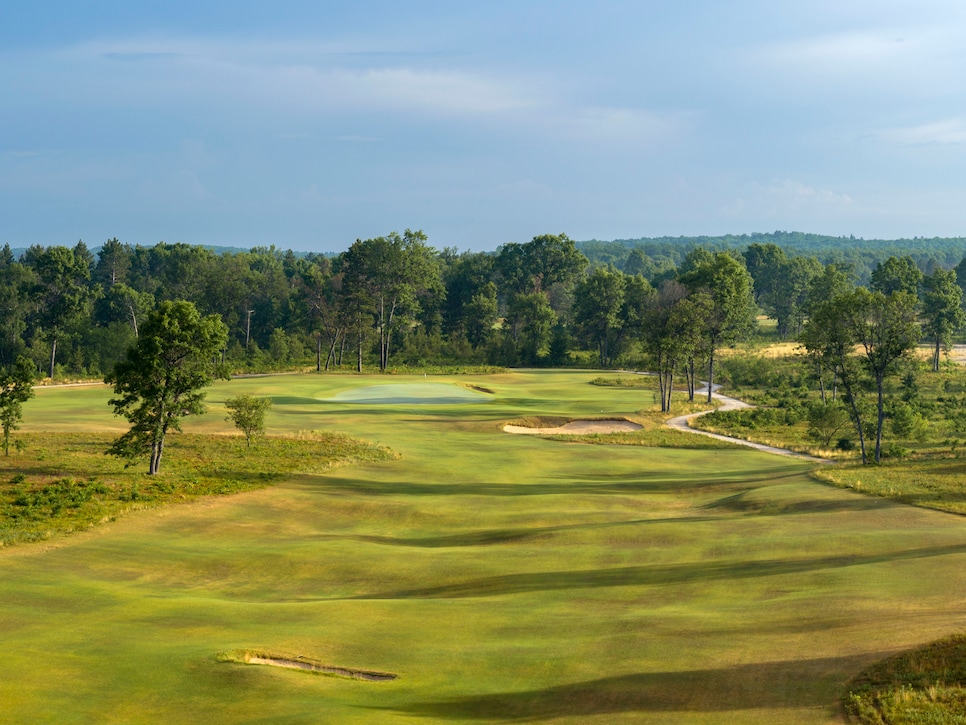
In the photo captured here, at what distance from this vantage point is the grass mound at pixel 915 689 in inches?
658

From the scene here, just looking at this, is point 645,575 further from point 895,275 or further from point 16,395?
point 895,275

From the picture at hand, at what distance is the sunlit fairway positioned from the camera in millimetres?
18516

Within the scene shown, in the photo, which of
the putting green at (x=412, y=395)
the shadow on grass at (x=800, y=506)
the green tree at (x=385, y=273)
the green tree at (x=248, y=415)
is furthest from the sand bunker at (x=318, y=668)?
the green tree at (x=385, y=273)

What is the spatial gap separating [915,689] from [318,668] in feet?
40.6

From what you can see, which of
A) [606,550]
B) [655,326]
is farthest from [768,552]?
[655,326]

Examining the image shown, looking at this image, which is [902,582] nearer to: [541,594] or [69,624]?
[541,594]

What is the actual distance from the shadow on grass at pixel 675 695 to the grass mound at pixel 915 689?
456 mm

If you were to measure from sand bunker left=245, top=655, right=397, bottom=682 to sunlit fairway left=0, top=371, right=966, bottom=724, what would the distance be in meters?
0.36

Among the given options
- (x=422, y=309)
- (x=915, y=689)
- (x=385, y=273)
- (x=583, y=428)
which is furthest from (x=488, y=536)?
(x=422, y=309)

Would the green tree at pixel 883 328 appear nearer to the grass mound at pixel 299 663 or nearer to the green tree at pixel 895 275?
the grass mound at pixel 299 663

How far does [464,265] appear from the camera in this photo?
17762cm

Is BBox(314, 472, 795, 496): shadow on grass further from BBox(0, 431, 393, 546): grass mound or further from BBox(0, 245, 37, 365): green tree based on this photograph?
BBox(0, 245, 37, 365): green tree

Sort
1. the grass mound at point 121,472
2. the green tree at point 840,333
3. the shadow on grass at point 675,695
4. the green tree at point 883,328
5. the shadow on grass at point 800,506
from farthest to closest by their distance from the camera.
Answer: the green tree at point 840,333 < the green tree at point 883,328 < the grass mound at point 121,472 < the shadow on grass at point 800,506 < the shadow on grass at point 675,695

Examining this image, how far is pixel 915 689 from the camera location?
1786 cm
